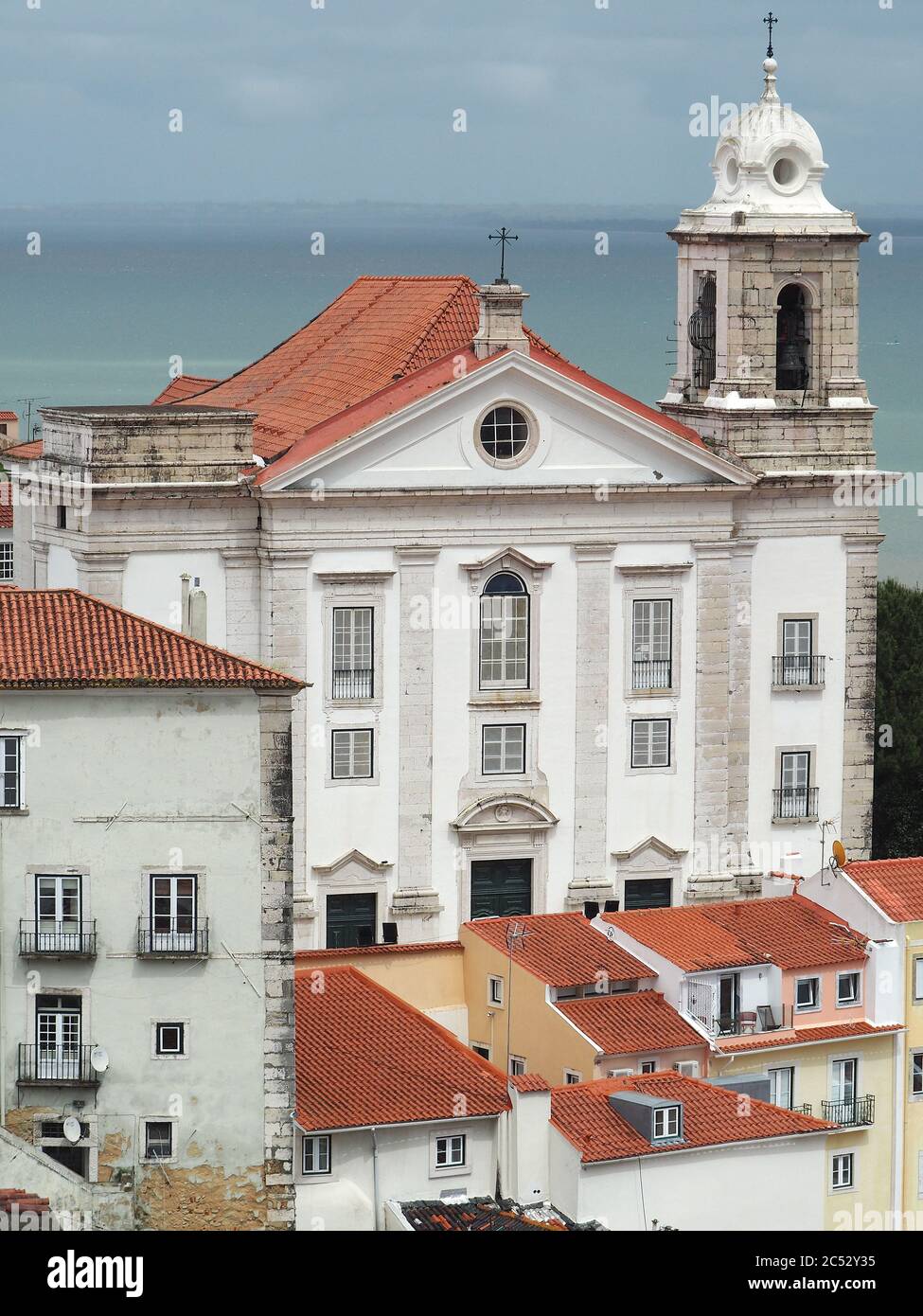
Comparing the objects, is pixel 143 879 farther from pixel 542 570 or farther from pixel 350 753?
pixel 542 570

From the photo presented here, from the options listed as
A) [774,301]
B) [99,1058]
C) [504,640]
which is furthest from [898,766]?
[99,1058]

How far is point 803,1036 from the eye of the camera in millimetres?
50250

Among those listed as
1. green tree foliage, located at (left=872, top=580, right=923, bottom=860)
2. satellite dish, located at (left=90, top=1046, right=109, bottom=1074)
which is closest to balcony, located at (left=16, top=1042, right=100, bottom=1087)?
satellite dish, located at (left=90, top=1046, right=109, bottom=1074)

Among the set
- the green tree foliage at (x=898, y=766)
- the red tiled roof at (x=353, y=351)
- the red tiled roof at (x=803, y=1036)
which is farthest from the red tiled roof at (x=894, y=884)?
the green tree foliage at (x=898, y=766)

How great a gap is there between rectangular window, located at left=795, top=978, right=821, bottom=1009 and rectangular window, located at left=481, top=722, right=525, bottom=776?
846 centimetres

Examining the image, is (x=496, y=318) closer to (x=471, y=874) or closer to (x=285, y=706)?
(x=471, y=874)

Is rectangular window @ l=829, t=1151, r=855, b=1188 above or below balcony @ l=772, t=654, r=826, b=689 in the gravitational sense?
below

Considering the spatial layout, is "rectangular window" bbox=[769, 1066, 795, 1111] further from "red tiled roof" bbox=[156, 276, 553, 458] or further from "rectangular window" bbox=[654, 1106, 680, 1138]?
"red tiled roof" bbox=[156, 276, 553, 458]

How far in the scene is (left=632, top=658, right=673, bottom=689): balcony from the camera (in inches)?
2299

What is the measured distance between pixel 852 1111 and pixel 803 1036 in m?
1.23

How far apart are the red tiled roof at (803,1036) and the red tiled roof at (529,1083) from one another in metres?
4.00

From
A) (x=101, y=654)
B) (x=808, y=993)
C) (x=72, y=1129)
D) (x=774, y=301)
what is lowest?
(x=72, y=1129)
